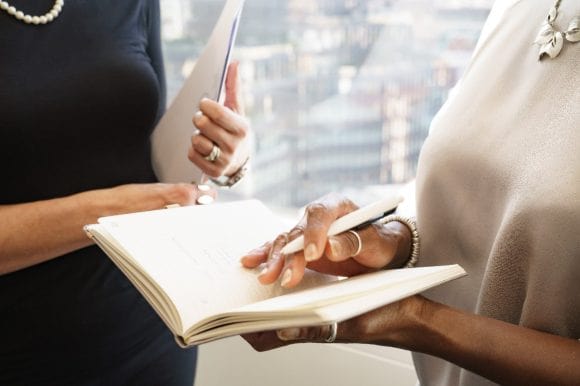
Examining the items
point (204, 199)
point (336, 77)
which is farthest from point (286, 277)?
point (336, 77)

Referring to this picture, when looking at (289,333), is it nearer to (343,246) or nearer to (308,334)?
(308,334)

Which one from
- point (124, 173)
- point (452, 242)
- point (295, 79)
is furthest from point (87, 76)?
point (295, 79)

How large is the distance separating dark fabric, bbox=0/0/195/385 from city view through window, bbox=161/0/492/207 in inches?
29.2

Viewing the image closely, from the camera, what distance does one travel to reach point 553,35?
0.81 meters

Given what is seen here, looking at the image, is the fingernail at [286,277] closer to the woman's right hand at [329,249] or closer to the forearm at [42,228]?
the woman's right hand at [329,249]

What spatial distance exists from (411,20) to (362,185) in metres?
0.50

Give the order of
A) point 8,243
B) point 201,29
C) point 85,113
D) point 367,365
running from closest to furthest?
point 8,243 < point 85,113 < point 367,365 < point 201,29

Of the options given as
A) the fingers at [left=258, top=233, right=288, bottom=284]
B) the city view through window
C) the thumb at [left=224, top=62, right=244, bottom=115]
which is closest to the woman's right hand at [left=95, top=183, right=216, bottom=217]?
the thumb at [left=224, top=62, right=244, bottom=115]

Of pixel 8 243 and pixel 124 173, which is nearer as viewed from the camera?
pixel 8 243

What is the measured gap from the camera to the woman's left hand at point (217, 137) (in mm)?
1052

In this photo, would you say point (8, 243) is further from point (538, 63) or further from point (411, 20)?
point (411, 20)

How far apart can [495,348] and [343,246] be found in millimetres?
212

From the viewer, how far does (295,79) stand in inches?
74.1

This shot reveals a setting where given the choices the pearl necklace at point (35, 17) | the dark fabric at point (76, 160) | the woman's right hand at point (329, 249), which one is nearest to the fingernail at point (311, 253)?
the woman's right hand at point (329, 249)
